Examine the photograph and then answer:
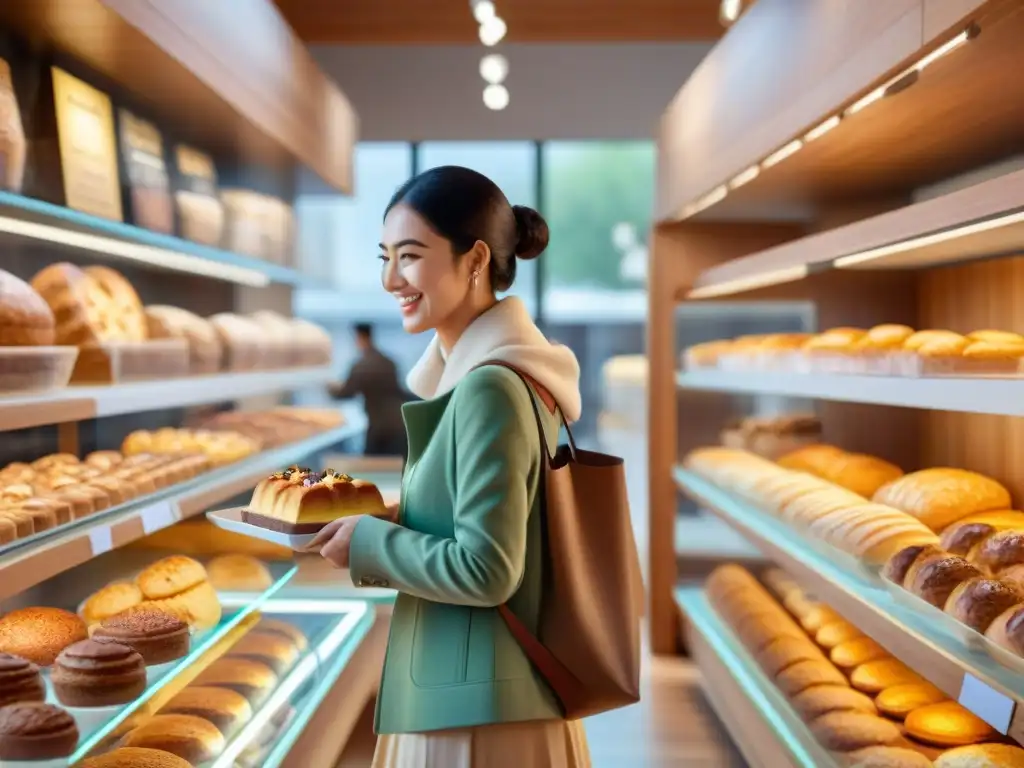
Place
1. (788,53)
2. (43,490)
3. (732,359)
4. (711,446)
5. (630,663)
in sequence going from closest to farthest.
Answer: (630,663), (43,490), (788,53), (732,359), (711,446)

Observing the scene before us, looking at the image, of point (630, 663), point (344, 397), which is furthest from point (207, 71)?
point (344, 397)

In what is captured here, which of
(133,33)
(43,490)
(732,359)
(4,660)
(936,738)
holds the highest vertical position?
(133,33)

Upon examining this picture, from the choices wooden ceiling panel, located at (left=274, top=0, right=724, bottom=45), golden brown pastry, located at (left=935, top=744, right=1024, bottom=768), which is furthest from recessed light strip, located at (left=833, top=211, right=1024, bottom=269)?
wooden ceiling panel, located at (left=274, top=0, right=724, bottom=45)

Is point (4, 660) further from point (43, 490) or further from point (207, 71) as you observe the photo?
point (207, 71)

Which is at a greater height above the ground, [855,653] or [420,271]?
[420,271]

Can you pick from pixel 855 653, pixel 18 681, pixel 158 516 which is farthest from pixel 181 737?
pixel 855 653

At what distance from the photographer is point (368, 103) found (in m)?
6.92

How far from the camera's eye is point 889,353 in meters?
2.37

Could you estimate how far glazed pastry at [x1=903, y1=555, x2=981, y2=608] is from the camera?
207cm

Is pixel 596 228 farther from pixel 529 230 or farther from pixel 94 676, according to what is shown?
pixel 94 676

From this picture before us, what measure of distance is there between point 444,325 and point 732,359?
86.1 inches

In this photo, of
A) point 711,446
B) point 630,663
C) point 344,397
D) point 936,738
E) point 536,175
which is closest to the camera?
point 630,663

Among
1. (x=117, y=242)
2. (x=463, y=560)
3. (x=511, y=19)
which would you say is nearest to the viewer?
(x=463, y=560)

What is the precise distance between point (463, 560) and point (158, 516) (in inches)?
42.0
